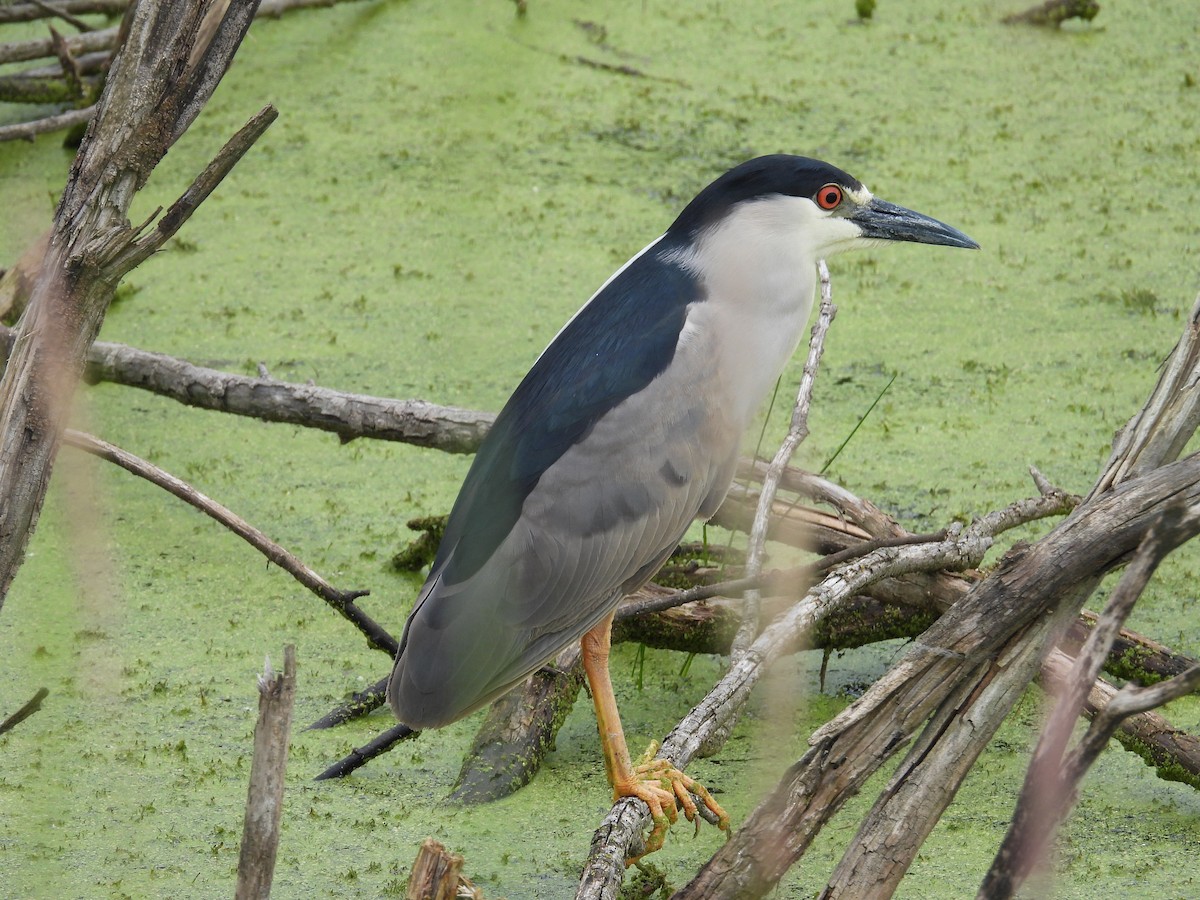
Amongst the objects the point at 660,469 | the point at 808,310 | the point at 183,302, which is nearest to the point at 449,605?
the point at 660,469

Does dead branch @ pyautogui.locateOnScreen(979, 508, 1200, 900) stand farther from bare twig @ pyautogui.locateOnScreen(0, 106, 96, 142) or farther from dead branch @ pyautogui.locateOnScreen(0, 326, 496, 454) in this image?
bare twig @ pyautogui.locateOnScreen(0, 106, 96, 142)

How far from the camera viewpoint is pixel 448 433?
2645 millimetres

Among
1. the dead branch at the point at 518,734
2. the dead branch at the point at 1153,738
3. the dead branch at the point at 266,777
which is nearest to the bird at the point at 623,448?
the dead branch at the point at 518,734

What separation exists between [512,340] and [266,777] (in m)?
2.45

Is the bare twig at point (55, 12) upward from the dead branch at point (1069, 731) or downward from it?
downward

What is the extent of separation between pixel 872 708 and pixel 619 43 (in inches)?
153

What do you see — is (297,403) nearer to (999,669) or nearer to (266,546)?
(266,546)

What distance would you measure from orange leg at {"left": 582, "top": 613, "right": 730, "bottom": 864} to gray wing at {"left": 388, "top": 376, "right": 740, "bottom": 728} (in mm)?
104

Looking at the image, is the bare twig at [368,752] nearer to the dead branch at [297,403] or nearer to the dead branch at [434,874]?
the dead branch at [297,403]

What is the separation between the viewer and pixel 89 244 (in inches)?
60.1

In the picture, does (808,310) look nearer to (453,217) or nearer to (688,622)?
(688,622)

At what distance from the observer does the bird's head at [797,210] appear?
87.9 inches

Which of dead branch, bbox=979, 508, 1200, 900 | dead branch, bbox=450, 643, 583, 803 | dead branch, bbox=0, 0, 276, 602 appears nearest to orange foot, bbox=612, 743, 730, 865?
dead branch, bbox=450, 643, 583, 803

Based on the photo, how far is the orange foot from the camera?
1.94 m
